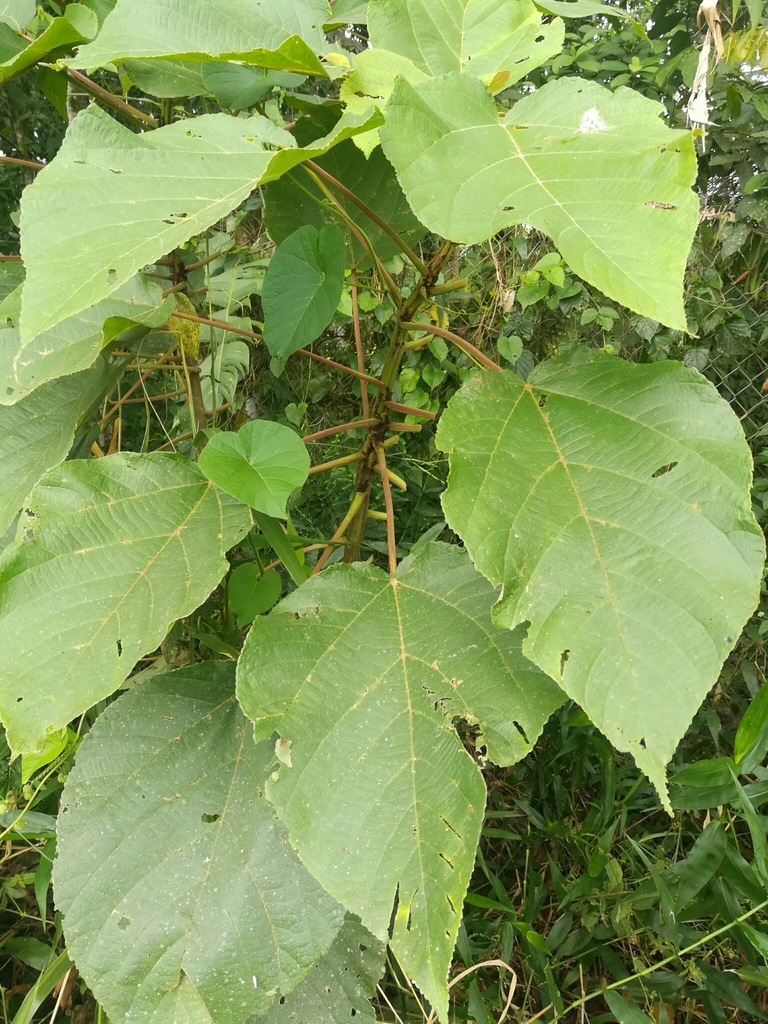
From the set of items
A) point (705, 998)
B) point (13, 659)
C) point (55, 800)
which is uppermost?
point (13, 659)

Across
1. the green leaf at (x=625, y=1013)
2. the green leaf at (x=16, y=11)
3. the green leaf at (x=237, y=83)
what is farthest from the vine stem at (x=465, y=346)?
the green leaf at (x=625, y=1013)

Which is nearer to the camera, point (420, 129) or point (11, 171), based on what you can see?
point (420, 129)

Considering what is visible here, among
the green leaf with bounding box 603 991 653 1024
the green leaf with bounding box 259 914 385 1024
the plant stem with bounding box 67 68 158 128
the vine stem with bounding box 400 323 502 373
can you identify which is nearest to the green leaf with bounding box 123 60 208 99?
the plant stem with bounding box 67 68 158 128

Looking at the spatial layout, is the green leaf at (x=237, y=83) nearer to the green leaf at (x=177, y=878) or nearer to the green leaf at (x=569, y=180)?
the green leaf at (x=569, y=180)

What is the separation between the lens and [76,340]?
24.1 inches

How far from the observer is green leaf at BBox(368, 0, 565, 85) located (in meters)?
0.51

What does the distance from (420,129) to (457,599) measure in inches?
13.5

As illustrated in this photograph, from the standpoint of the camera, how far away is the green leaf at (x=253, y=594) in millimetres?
651

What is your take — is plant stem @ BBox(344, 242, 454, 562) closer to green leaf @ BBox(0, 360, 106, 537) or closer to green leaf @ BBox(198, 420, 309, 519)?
green leaf @ BBox(198, 420, 309, 519)

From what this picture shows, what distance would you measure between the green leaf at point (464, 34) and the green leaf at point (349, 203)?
122mm

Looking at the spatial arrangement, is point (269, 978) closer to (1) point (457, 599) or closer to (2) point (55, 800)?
(1) point (457, 599)

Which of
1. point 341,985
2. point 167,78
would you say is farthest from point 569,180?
point 341,985

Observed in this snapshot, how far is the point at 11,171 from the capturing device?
2.07 m

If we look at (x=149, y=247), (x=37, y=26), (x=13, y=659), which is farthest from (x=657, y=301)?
(x=37, y=26)
